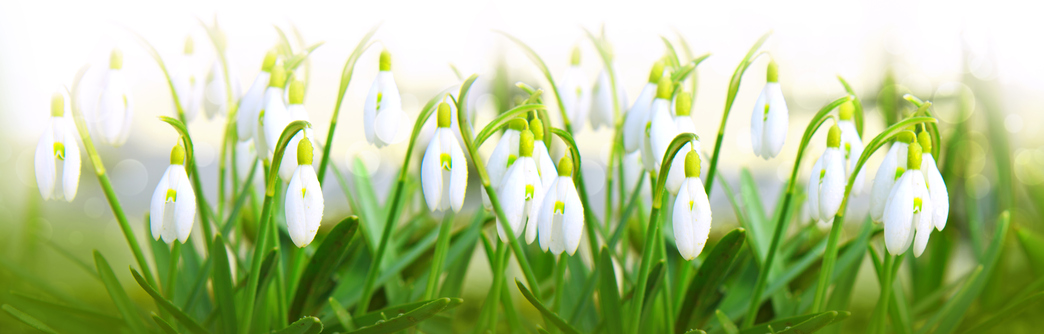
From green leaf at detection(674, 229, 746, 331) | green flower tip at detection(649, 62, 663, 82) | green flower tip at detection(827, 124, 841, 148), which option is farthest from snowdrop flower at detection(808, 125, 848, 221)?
green flower tip at detection(649, 62, 663, 82)

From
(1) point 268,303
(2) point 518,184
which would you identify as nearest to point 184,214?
(1) point 268,303

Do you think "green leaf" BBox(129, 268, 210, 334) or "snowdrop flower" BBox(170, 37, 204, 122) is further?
"snowdrop flower" BBox(170, 37, 204, 122)

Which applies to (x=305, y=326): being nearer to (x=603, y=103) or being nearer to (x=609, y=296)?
(x=609, y=296)

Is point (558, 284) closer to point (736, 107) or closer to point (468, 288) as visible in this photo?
point (468, 288)

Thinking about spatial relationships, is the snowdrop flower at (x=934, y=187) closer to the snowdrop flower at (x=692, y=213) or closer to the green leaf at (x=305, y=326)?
the snowdrop flower at (x=692, y=213)

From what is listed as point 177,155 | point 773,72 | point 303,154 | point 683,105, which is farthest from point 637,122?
point 177,155

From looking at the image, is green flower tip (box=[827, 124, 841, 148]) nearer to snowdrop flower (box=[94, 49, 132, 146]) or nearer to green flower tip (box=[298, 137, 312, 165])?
green flower tip (box=[298, 137, 312, 165])

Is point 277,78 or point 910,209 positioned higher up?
point 277,78

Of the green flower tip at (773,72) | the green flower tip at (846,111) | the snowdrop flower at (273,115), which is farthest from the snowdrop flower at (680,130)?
the snowdrop flower at (273,115)
